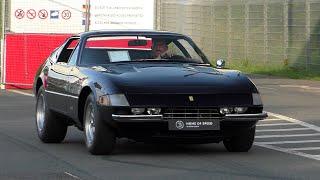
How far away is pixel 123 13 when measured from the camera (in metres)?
26.1

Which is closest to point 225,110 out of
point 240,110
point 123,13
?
point 240,110

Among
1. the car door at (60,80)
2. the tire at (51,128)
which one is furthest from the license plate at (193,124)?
the tire at (51,128)

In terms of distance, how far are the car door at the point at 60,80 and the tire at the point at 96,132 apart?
2.85 ft

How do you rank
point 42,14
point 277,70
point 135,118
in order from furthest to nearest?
point 277,70, point 42,14, point 135,118

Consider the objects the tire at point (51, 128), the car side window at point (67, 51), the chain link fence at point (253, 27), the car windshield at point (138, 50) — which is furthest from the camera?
the chain link fence at point (253, 27)

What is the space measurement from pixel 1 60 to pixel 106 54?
13749 millimetres

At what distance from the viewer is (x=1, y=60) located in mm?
24438

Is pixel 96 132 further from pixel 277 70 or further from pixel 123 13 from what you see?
pixel 277 70

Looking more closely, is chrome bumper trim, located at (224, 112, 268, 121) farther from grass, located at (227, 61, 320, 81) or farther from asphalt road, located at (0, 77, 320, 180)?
grass, located at (227, 61, 320, 81)

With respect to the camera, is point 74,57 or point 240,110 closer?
point 240,110

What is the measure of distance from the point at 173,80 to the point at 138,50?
1.30 meters

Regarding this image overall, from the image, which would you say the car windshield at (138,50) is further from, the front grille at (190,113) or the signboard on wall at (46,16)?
the signboard on wall at (46,16)

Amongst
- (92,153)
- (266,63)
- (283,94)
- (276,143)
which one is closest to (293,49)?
(266,63)

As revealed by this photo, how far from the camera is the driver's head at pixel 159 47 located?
36.8 feet
